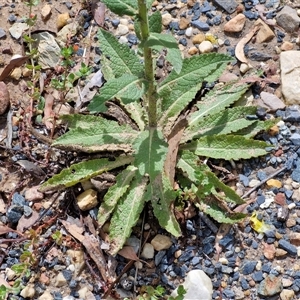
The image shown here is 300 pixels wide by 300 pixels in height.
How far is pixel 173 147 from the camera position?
3.08m

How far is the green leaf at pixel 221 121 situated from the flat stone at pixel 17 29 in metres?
1.37

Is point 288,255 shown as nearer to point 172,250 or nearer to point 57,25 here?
point 172,250

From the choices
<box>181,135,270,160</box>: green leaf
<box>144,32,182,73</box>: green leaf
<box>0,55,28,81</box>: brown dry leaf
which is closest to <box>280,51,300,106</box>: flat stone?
<box>181,135,270,160</box>: green leaf

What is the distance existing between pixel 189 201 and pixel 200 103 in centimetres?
61

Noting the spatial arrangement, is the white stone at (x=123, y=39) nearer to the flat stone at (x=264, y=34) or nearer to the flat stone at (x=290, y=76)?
the flat stone at (x=264, y=34)

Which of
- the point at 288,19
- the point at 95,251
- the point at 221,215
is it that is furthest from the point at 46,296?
the point at 288,19

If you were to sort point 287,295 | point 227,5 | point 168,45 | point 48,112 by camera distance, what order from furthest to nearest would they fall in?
1. point 227,5
2. point 48,112
3. point 287,295
4. point 168,45

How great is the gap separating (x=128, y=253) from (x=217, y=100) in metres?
1.03

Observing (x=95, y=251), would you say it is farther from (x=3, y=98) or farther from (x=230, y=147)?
(x=3, y=98)

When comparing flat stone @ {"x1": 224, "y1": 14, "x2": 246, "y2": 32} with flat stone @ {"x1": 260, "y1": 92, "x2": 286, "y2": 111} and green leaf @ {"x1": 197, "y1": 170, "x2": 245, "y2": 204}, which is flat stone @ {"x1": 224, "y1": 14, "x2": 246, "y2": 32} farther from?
green leaf @ {"x1": 197, "y1": 170, "x2": 245, "y2": 204}

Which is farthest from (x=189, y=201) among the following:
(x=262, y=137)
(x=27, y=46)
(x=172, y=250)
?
(x=27, y=46)

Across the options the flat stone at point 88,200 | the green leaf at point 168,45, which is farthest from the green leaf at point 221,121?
the green leaf at point 168,45

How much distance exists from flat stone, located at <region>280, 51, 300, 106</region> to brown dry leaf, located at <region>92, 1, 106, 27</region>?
1.20 metres

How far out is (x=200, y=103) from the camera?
3.23 m
